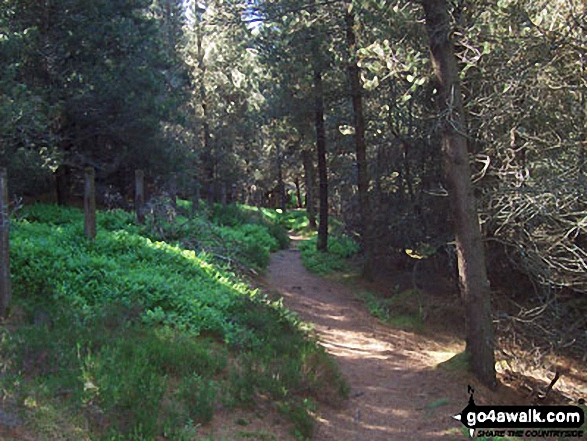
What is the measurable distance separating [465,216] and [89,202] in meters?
6.34

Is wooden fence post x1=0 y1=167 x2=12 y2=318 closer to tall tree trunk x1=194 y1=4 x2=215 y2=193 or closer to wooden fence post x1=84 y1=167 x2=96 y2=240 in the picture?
→ wooden fence post x1=84 y1=167 x2=96 y2=240

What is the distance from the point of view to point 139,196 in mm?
12711

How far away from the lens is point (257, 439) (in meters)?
5.24

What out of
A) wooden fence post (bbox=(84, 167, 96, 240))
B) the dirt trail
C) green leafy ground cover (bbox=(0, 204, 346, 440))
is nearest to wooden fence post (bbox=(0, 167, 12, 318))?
green leafy ground cover (bbox=(0, 204, 346, 440))

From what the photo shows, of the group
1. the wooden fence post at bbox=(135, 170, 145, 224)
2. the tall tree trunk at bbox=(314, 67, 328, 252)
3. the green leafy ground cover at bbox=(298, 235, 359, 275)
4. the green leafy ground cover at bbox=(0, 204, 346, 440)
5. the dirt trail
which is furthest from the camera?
the green leafy ground cover at bbox=(298, 235, 359, 275)

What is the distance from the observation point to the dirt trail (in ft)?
20.3

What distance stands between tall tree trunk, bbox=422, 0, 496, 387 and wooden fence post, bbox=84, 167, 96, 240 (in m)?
6.03

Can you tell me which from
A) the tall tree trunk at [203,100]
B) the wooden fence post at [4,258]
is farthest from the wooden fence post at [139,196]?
the tall tree trunk at [203,100]

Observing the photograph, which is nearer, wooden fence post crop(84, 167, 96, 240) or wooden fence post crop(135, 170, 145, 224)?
wooden fence post crop(84, 167, 96, 240)

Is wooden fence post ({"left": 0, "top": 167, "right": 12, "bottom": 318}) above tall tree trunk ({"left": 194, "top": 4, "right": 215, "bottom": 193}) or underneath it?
underneath

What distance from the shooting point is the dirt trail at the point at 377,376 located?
6180 millimetres

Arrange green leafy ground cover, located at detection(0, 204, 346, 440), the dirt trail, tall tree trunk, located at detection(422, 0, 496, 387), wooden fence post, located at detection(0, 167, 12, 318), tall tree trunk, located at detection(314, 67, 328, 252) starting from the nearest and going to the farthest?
green leafy ground cover, located at detection(0, 204, 346, 440) → the dirt trail → wooden fence post, located at detection(0, 167, 12, 318) → tall tree trunk, located at detection(422, 0, 496, 387) → tall tree trunk, located at detection(314, 67, 328, 252)

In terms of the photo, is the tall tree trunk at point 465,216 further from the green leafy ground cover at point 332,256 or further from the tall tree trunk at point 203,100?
the tall tree trunk at point 203,100

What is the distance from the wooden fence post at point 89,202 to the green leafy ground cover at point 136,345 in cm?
21
